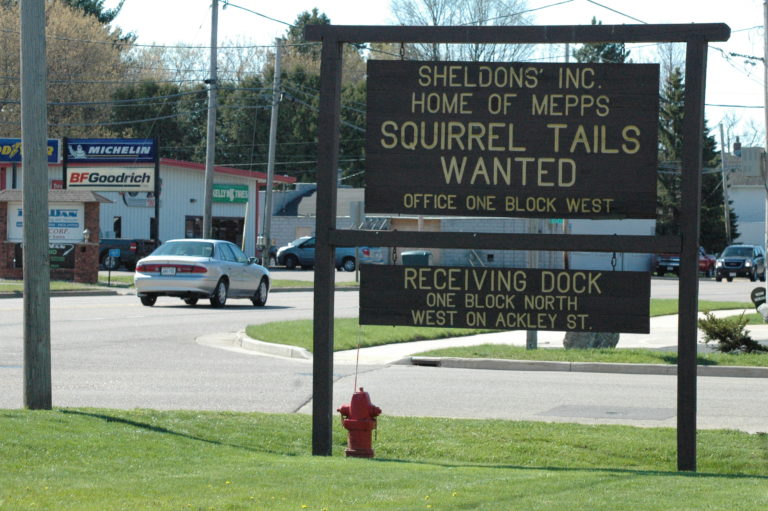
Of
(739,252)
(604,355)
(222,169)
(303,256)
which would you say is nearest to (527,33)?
(604,355)

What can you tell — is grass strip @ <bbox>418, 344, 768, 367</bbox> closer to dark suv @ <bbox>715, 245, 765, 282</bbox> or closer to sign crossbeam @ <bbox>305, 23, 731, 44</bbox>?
sign crossbeam @ <bbox>305, 23, 731, 44</bbox>

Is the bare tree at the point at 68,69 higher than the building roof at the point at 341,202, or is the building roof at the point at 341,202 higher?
the bare tree at the point at 68,69

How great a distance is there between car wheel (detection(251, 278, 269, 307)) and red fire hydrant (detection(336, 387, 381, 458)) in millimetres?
20621

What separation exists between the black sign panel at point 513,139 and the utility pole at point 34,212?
2903 millimetres

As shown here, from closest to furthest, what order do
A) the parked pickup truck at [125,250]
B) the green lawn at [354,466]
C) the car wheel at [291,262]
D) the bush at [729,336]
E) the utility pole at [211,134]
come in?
the green lawn at [354,466] < the bush at [729,336] < the utility pole at [211,134] < the parked pickup truck at [125,250] < the car wheel at [291,262]

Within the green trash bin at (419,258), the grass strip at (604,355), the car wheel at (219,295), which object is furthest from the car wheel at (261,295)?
the grass strip at (604,355)

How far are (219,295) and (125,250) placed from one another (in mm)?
24052

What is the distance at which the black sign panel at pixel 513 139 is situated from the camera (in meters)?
8.81

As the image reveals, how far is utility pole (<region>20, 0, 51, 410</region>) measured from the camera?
980 cm

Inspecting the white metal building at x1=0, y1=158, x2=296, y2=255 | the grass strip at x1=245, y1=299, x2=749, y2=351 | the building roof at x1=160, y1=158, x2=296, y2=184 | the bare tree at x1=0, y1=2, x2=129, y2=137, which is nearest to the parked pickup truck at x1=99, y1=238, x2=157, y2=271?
the white metal building at x1=0, y1=158, x2=296, y2=255

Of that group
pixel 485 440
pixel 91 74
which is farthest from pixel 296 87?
pixel 485 440

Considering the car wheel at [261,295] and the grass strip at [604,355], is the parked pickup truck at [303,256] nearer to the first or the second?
the car wheel at [261,295]

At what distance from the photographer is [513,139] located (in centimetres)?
892

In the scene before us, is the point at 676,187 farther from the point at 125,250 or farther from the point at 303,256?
the point at 125,250
